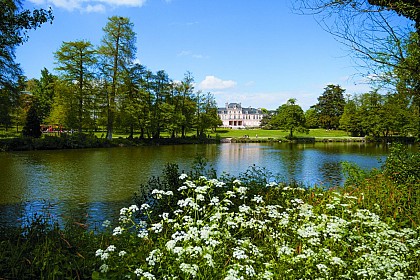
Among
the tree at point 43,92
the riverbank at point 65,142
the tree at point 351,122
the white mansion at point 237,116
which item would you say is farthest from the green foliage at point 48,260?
the white mansion at point 237,116

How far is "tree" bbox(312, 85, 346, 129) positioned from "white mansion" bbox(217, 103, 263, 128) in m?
41.6

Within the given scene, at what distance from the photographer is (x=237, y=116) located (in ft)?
408

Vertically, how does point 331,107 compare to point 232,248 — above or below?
above

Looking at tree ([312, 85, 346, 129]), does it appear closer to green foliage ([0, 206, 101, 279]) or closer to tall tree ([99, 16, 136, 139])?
tall tree ([99, 16, 136, 139])

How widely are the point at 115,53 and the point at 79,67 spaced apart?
161 inches

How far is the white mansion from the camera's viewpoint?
12381 cm

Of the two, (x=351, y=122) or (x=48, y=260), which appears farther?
(x=351, y=122)

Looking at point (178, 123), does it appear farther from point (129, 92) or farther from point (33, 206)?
point (33, 206)

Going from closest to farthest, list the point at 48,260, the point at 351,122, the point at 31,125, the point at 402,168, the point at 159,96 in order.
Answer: the point at 48,260 → the point at 402,168 → the point at 31,125 → the point at 159,96 → the point at 351,122

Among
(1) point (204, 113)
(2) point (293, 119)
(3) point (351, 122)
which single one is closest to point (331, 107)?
(3) point (351, 122)

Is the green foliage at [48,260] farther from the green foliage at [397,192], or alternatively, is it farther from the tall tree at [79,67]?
the tall tree at [79,67]

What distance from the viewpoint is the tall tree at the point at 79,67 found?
102 ft

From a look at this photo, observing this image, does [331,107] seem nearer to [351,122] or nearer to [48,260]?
[351,122]

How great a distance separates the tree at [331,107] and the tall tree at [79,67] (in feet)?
201
